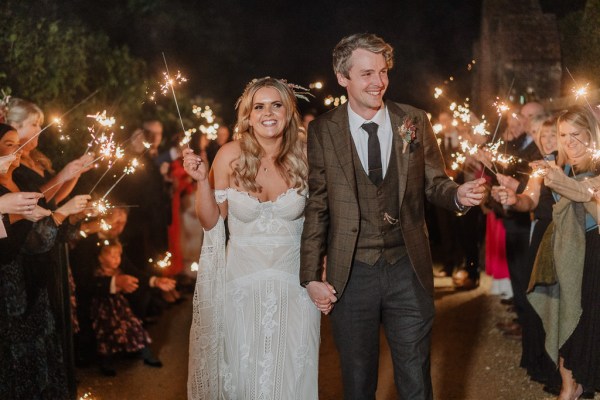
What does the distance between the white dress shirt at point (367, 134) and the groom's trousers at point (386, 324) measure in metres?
0.58

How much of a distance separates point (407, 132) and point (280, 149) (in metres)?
0.97

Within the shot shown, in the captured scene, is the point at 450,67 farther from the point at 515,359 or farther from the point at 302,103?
the point at 515,359

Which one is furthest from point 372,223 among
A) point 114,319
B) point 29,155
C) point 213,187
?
point 114,319

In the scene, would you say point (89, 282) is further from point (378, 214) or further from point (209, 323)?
point (378, 214)

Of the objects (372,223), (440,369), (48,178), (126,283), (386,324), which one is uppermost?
(48,178)

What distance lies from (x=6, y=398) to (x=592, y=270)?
3.88 meters

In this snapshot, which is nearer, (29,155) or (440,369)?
(29,155)

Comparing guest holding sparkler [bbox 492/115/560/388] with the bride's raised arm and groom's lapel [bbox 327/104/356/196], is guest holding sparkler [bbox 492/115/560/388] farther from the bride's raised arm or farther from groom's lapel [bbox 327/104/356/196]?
the bride's raised arm

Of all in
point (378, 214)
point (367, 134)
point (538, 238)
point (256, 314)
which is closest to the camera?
point (378, 214)

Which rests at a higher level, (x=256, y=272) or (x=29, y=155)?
(x=29, y=155)

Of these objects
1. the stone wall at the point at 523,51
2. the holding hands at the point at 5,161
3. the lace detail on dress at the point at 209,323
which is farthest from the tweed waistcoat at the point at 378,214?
the stone wall at the point at 523,51

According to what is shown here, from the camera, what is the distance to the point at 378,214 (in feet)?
14.5

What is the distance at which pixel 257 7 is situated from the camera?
17.9 m

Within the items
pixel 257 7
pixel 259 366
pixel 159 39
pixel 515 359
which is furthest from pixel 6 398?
pixel 257 7
